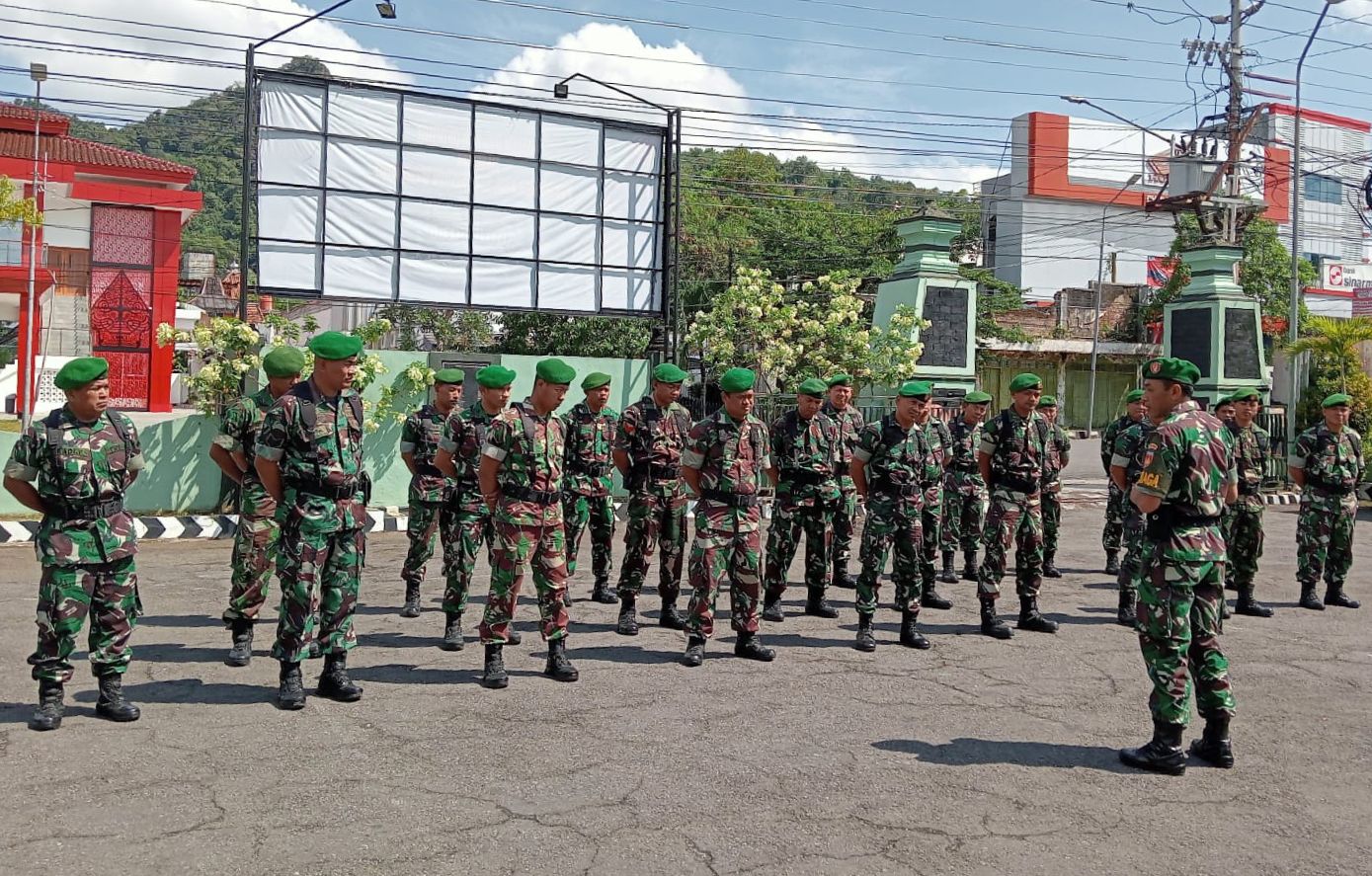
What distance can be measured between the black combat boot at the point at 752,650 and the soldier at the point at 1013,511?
6.47 ft

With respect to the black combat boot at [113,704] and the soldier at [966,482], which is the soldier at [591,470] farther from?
the black combat boot at [113,704]

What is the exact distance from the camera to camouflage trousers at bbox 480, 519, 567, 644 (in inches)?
265

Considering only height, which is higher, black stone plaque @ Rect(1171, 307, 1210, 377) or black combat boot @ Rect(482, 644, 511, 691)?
black stone plaque @ Rect(1171, 307, 1210, 377)

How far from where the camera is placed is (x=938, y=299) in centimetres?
1867

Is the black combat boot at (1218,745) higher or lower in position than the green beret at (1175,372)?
lower

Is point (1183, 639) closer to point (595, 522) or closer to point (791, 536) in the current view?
point (791, 536)

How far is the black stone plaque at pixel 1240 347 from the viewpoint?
2328cm

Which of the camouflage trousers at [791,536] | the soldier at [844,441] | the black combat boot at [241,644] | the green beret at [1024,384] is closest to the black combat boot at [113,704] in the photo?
the black combat boot at [241,644]

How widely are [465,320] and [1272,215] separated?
5234 cm

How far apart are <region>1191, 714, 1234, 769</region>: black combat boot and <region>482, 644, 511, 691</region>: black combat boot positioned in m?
3.90

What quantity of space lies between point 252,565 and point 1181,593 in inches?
221

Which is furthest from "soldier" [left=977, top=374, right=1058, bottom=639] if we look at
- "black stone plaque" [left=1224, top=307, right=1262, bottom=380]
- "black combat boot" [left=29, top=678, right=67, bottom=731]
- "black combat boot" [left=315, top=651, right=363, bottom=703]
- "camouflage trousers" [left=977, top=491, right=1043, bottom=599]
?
"black stone plaque" [left=1224, top=307, right=1262, bottom=380]

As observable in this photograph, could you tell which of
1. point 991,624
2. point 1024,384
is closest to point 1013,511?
point 991,624

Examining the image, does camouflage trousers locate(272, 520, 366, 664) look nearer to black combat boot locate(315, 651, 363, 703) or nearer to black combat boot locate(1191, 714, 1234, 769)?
black combat boot locate(315, 651, 363, 703)
